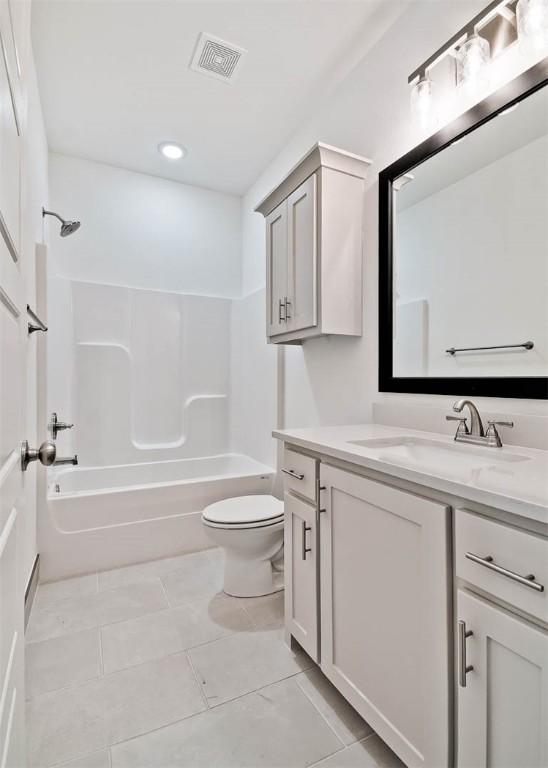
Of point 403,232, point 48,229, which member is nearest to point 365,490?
point 403,232

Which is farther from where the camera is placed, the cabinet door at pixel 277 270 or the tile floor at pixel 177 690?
the cabinet door at pixel 277 270

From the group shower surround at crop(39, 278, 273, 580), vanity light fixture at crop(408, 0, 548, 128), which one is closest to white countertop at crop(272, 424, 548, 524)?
vanity light fixture at crop(408, 0, 548, 128)

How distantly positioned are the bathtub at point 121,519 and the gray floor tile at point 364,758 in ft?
4.96

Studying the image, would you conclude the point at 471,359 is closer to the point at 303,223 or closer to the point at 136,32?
the point at 303,223

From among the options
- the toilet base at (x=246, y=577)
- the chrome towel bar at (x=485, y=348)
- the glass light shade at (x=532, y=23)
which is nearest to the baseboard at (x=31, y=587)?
the toilet base at (x=246, y=577)

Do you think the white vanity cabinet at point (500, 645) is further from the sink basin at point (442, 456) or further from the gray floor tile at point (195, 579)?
the gray floor tile at point (195, 579)

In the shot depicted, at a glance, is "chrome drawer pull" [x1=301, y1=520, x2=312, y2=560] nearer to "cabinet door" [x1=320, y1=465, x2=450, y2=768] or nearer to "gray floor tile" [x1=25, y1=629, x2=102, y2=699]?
"cabinet door" [x1=320, y1=465, x2=450, y2=768]

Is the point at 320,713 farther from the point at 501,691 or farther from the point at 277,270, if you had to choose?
the point at 277,270

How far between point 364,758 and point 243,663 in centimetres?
53

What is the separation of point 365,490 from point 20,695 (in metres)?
0.89

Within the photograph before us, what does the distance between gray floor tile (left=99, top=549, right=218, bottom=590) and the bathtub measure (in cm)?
4

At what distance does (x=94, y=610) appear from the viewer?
6.01 feet

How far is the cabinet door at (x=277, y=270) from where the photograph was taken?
2053mm

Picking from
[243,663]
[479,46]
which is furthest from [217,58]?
[243,663]
